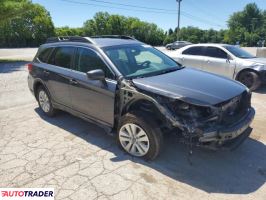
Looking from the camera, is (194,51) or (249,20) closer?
(194,51)

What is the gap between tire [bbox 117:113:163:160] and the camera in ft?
12.3

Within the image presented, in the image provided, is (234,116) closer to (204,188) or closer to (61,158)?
(204,188)

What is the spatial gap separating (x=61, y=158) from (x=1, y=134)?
5.54ft

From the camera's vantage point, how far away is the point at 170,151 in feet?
14.2

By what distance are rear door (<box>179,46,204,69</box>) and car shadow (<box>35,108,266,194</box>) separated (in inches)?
200

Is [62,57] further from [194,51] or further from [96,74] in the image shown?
[194,51]

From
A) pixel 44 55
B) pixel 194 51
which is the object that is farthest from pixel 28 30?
pixel 44 55

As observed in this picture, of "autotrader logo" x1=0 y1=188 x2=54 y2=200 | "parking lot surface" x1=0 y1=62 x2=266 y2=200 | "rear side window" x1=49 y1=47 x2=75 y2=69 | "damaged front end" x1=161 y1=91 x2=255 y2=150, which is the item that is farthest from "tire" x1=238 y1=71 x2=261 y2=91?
"autotrader logo" x1=0 y1=188 x2=54 y2=200

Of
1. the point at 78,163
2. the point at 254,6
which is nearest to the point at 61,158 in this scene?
the point at 78,163

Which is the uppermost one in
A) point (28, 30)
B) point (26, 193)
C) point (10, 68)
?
point (28, 30)

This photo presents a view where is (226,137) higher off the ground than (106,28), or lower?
lower

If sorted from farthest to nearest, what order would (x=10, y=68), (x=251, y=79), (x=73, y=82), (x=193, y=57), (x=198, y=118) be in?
(x=10, y=68)
(x=193, y=57)
(x=251, y=79)
(x=73, y=82)
(x=198, y=118)

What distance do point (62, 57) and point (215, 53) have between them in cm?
568

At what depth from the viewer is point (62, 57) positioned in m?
5.28
